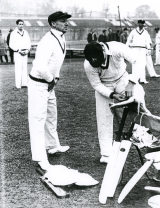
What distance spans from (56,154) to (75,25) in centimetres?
3235

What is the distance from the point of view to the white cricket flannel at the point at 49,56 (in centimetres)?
532

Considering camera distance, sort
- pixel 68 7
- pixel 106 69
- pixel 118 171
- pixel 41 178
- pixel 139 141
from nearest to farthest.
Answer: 1. pixel 118 171
2. pixel 139 141
3. pixel 41 178
4. pixel 106 69
5. pixel 68 7

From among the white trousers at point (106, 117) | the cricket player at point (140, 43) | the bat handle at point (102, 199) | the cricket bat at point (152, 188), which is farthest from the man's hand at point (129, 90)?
the cricket player at point (140, 43)

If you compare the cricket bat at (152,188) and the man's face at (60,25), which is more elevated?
the man's face at (60,25)

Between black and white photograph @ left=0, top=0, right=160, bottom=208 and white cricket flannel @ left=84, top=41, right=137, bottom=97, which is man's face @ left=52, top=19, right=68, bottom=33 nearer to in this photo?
black and white photograph @ left=0, top=0, right=160, bottom=208

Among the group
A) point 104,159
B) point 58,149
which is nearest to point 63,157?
point 58,149

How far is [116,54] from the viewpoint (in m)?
5.45

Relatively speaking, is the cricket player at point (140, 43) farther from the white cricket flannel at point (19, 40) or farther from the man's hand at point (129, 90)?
the man's hand at point (129, 90)

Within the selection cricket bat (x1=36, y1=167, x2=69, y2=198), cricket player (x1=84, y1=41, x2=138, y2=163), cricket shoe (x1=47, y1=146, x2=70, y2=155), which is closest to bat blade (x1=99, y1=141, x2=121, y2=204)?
cricket bat (x1=36, y1=167, x2=69, y2=198)

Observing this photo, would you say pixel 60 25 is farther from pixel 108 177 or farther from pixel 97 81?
pixel 108 177

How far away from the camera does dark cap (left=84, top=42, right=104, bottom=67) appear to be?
5125mm

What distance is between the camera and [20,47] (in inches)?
519

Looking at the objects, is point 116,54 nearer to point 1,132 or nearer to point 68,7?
point 1,132

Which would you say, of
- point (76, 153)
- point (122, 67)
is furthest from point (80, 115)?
point (122, 67)
